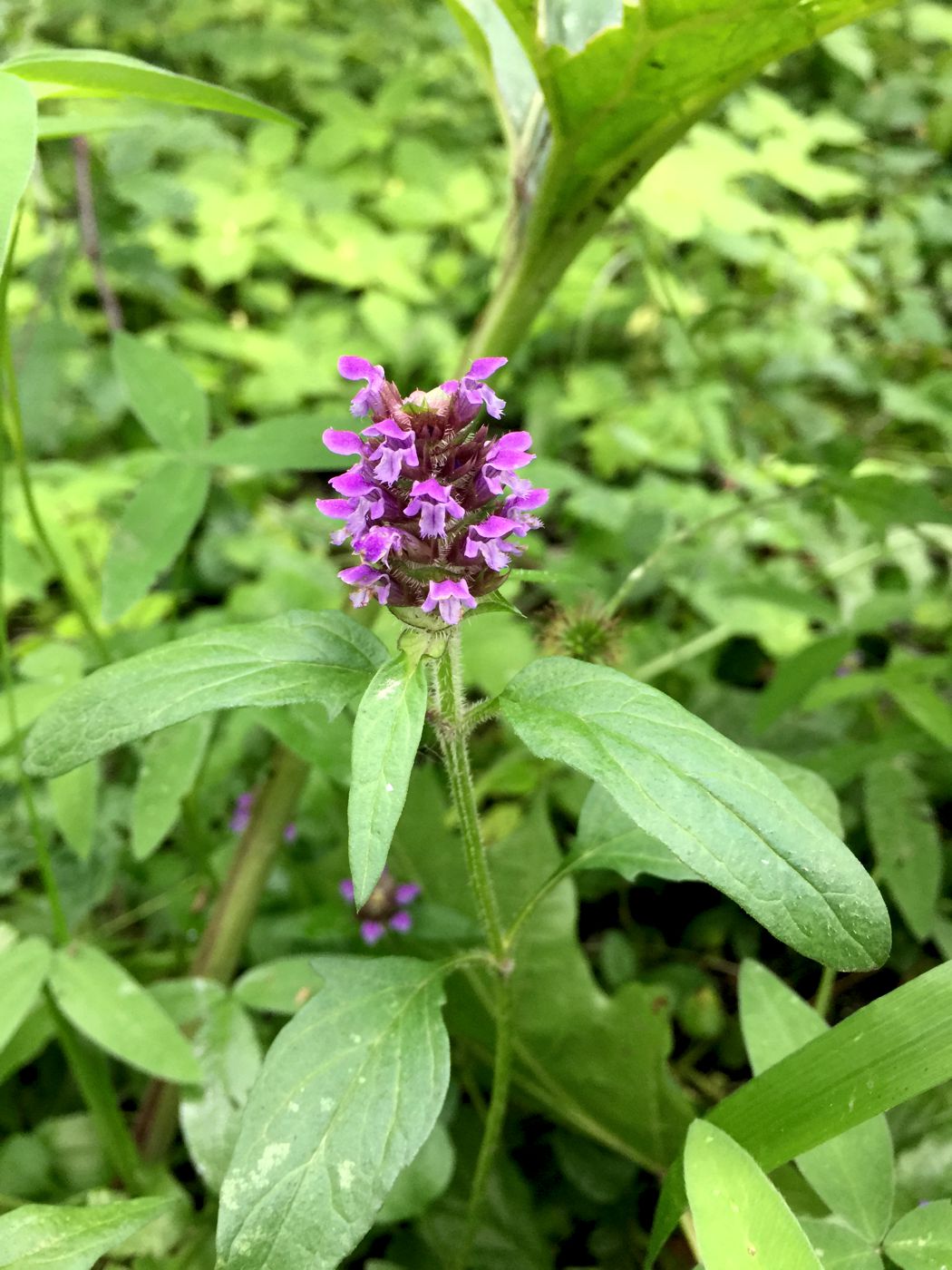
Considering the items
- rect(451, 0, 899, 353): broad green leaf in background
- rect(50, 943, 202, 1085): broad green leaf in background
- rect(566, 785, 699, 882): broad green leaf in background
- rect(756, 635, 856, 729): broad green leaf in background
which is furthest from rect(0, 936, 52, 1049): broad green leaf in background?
rect(756, 635, 856, 729): broad green leaf in background

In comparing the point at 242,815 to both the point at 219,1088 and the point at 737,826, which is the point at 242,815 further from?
the point at 737,826

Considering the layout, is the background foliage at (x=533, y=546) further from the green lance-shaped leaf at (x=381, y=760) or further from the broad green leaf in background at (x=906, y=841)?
the green lance-shaped leaf at (x=381, y=760)

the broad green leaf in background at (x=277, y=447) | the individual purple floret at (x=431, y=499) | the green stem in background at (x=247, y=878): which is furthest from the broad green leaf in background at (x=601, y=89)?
the green stem in background at (x=247, y=878)

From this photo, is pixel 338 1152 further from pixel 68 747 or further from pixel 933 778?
pixel 933 778

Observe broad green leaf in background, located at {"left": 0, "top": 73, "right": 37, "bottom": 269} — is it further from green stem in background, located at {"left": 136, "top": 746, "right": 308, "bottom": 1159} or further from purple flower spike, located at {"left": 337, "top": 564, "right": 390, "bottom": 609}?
green stem in background, located at {"left": 136, "top": 746, "right": 308, "bottom": 1159}

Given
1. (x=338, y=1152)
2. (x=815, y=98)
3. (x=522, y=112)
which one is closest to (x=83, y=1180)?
(x=338, y=1152)

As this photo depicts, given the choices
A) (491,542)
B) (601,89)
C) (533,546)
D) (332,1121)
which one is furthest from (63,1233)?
(533,546)
